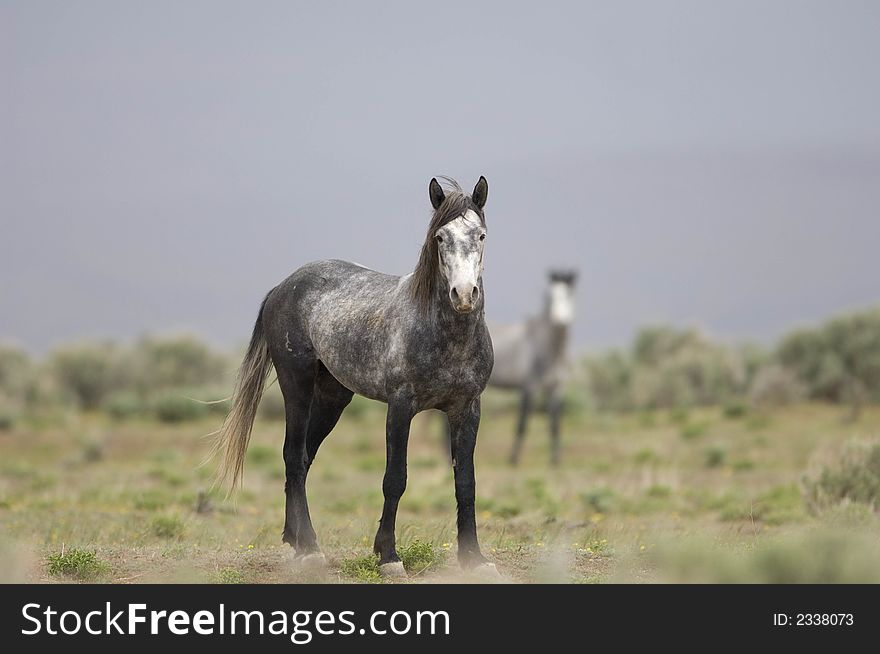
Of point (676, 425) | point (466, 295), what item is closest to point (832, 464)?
point (466, 295)

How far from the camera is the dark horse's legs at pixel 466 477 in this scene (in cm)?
805

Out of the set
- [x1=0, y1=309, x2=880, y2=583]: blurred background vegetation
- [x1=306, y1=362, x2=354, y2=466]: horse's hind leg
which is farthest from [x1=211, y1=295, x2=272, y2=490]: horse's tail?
[x1=306, y1=362, x2=354, y2=466]: horse's hind leg

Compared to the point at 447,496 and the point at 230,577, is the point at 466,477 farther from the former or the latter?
the point at 447,496

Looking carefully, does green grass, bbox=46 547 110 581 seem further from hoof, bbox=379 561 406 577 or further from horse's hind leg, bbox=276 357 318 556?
hoof, bbox=379 561 406 577

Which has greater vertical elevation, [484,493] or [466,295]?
[466,295]

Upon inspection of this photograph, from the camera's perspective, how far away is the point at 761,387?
1251 inches

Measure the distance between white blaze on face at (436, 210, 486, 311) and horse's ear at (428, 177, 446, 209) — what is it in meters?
0.29

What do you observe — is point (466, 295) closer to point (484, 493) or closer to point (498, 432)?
point (484, 493)

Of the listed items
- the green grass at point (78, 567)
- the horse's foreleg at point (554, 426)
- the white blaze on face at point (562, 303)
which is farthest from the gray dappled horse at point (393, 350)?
the white blaze on face at point (562, 303)

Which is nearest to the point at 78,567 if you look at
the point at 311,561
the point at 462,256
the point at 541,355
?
the point at 311,561

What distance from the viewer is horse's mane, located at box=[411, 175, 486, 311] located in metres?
7.55

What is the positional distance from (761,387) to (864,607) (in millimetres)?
26525

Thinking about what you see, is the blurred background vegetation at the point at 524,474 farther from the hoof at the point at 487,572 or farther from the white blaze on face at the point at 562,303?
the white blaze on face at the point at 562,303

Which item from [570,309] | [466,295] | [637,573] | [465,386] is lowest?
[637,573]
